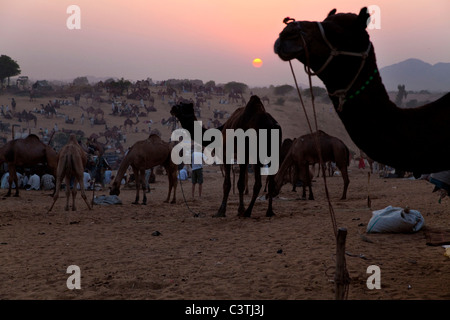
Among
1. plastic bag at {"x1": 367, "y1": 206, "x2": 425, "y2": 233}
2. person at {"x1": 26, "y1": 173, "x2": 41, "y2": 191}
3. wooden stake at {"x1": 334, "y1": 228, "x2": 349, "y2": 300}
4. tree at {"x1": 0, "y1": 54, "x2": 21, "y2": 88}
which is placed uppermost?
tree at {"x1": 0, "y1": 54, "x2": 21, "y2": 88}

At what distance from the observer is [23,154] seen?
52.1ft

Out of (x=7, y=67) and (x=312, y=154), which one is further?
(x=7, y=67)

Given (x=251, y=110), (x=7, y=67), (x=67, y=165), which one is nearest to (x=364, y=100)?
(x=251, y=110)

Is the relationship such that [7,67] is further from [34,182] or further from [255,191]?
[255,191]

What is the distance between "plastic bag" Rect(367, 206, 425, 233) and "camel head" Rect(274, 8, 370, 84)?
5.09 m

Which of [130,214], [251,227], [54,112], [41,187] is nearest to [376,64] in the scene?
[251,227]

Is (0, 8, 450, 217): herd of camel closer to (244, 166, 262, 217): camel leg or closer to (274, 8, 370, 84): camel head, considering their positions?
(274, 8, 370, 84): camel head

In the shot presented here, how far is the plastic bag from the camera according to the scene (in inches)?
285

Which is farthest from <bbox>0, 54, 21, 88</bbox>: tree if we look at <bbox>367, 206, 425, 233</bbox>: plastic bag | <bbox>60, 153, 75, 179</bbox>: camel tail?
<bbox>367, 206, 425, 233</bbox>: plastic bag

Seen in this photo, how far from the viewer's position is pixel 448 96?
3043mm

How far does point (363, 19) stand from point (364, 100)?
0.56 metres

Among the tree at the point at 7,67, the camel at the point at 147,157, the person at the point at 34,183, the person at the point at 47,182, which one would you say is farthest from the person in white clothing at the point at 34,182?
the tree at the point at 7,67

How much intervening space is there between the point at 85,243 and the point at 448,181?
18.9 ft

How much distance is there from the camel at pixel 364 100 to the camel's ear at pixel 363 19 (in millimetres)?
15
